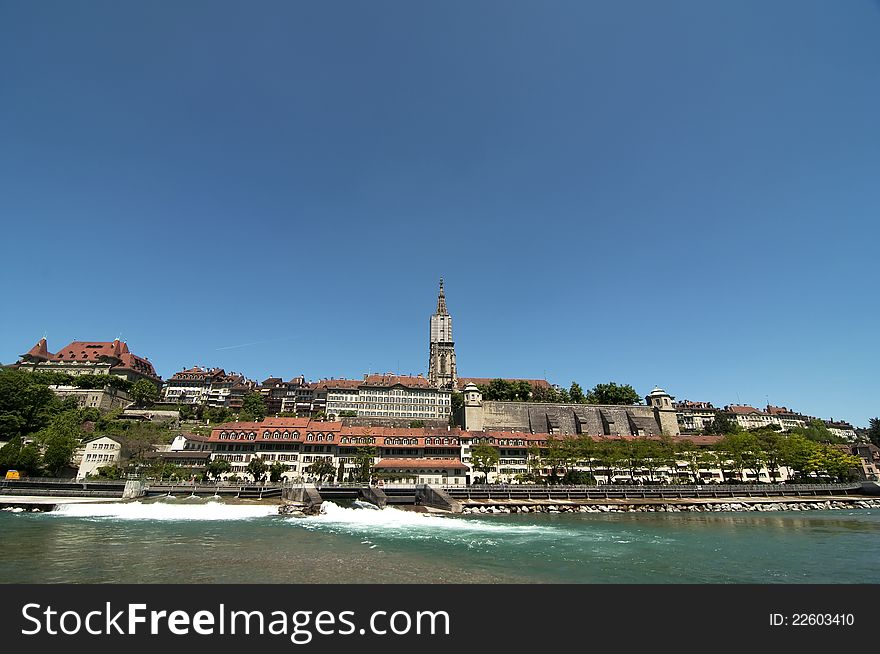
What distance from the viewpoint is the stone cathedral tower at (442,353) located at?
130000mm

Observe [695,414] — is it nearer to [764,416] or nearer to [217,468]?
[764,416]

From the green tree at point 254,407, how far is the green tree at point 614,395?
73292 mm

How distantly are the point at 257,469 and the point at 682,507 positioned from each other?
56.8 m

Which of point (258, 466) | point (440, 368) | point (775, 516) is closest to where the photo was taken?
point (775, 516)

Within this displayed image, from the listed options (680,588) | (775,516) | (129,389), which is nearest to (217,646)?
(680,588)

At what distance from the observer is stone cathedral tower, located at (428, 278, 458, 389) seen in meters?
130

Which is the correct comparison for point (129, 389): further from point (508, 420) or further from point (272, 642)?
point (272, 642)

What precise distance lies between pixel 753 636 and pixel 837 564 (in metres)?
21.0

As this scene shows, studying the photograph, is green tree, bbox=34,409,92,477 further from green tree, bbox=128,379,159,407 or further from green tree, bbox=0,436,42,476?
green tree, bbox=128,379,159,407

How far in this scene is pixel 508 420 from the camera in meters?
90.4

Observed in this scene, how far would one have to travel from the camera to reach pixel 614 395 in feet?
337

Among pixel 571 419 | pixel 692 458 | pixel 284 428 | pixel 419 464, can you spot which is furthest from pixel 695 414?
pixel 284 428

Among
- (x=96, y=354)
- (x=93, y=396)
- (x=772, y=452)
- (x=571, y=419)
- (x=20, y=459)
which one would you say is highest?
(x=96, y=354)

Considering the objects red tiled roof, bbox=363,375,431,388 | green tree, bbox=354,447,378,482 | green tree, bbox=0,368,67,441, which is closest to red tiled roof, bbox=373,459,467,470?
green tree, bbox=354,447,378,482
